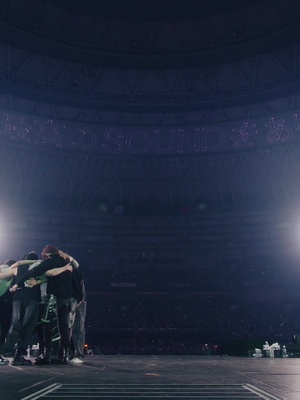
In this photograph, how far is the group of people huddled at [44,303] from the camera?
27.0 ft

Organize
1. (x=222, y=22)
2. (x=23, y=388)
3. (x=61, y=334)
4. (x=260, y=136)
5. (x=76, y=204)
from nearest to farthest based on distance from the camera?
(x=23, y=388)
(x=61, y=334)
(x=222, y=22)
(x=260, y=136)
(x=76, y=204)

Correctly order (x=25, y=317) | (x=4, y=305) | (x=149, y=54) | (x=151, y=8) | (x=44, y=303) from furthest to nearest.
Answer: (x=149, y=54), (x=151, y=8), (x=4, y=305), (x=44, y=303), (x=25, y=317)

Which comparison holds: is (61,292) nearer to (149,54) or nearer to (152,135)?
(149,54)

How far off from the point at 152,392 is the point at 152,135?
36.0m

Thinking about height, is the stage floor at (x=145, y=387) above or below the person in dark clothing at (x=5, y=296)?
below

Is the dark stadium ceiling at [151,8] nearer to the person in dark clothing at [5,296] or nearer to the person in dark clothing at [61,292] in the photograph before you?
the person in dark clothing at [5,296]

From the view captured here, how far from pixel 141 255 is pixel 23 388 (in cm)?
3896

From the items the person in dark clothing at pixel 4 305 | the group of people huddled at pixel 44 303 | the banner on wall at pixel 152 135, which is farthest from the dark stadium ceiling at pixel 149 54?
the group of people huddled at pixel 44 303

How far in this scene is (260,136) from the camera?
37.7 meters

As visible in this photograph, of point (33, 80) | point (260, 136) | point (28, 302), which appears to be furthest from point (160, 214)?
point (28, 302)

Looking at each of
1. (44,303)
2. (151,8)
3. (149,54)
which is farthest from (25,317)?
(149,54)

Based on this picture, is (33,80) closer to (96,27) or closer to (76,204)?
(96,27)

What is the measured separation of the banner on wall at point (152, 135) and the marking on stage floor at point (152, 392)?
110 ft

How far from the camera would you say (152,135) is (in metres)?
39.6
